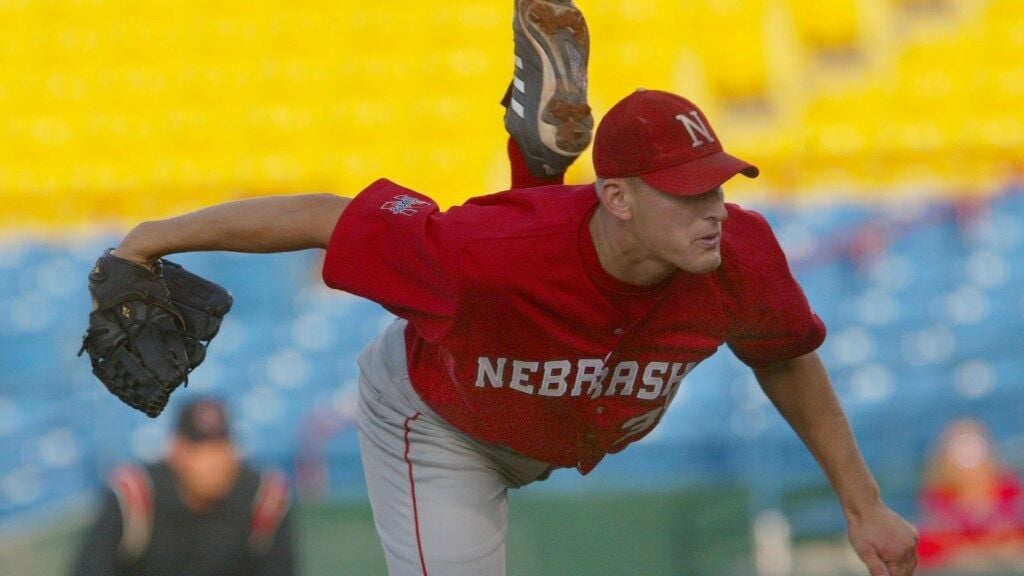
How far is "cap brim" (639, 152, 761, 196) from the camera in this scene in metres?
2.76

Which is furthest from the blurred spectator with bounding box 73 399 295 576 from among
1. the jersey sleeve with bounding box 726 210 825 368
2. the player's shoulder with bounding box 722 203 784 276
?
the player's shoulder with bounding box 722 203 784 276

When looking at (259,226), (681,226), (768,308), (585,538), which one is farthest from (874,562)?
(585,538)

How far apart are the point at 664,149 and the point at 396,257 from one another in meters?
0.59

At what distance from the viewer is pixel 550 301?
2.93 meters

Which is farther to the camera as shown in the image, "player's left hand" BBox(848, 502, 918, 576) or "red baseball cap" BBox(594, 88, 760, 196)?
"player's left hand" BBox(848, 502, 918, 576)

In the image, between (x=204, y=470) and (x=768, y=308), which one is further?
(x=204, y=470)

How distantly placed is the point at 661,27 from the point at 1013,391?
4.21m

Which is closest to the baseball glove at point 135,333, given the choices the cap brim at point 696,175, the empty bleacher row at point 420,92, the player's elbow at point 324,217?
the player's elbow at point 324,217

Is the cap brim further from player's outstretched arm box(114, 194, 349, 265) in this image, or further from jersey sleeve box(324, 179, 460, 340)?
player's outstretched arm box(114, 194, 349, 265)

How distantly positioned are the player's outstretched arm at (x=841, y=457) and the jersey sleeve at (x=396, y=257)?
84cm

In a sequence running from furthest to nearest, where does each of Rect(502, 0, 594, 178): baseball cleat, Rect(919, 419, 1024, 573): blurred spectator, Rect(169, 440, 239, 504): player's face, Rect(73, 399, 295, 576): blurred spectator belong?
Rect(919, 419, 1024, 573): blurred spectator
Rect(169, 440, 239, 504): player's face
Rect(73, 399, 295, 576): blurred spectator
Rect(502, 0, 594, 178): baseball cleat

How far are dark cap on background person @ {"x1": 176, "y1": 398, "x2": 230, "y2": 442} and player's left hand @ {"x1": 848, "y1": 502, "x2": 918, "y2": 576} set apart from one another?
7.16 ft

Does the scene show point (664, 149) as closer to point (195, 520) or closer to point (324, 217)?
point (324, 217)

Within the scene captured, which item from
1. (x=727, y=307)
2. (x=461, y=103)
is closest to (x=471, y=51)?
(x=461, y=103)
